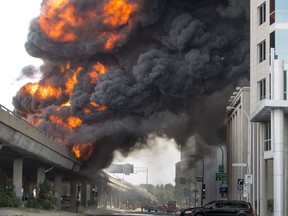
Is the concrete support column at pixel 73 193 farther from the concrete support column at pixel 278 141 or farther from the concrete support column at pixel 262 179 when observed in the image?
the concrete support column at pixel 278 141

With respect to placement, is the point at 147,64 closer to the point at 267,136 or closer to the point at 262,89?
the point at 262,89

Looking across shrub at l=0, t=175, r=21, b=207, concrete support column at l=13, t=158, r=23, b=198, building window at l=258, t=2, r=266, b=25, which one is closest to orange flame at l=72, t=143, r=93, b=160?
concrete support column at l=13, t=158, r=23, b=198

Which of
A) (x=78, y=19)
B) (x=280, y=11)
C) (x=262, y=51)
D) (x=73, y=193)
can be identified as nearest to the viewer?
(x=280, y=11)

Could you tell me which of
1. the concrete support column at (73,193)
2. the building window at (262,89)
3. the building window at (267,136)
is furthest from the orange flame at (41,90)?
Result: the building window at (267,136)

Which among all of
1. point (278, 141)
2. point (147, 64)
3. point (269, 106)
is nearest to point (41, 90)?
point (147, 64)

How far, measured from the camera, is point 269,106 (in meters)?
44.7

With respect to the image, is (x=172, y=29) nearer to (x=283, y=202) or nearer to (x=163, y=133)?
(x=163, y=133)

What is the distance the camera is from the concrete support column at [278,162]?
43.7 m

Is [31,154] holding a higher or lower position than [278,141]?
lower

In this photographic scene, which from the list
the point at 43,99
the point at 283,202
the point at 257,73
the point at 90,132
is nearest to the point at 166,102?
the point at 90,132

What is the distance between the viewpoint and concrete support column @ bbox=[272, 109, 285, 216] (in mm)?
43688

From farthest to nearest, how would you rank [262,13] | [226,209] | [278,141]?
[262,13] → [278,141] → [226,209]

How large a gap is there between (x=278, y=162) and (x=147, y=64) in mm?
22656

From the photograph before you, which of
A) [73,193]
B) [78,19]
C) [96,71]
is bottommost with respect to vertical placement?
[73,193]
